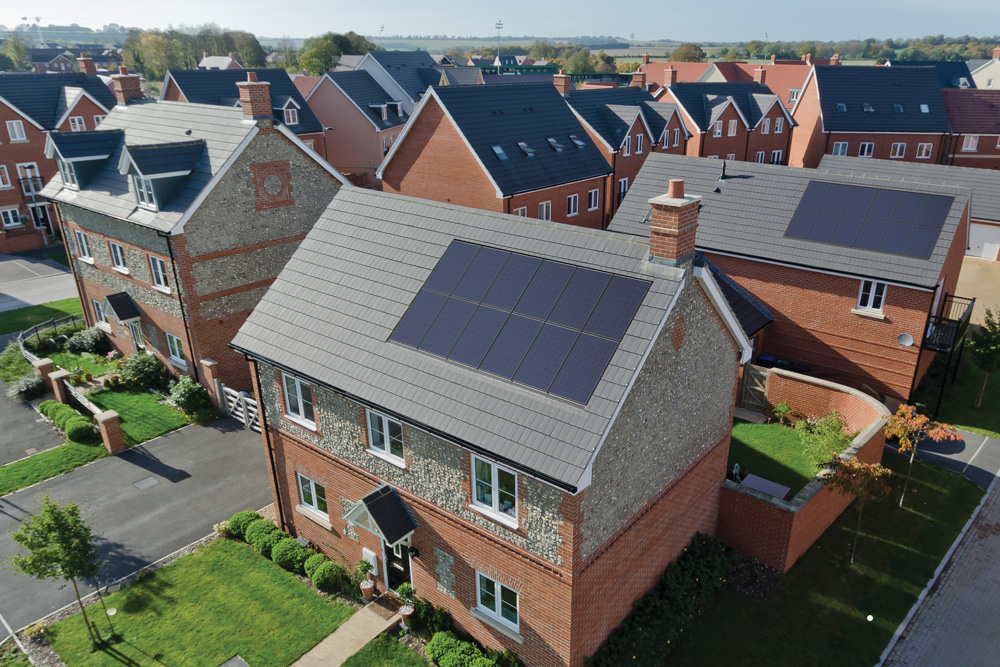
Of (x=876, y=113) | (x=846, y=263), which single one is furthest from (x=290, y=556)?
(x=876, y=113)

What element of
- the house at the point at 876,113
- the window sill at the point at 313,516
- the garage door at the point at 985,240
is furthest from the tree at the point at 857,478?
the house at the point at 876,113

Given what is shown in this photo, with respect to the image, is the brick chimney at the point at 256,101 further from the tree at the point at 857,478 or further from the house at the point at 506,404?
the tree at the point at 857,478

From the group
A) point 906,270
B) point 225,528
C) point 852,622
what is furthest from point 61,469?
point 906,270

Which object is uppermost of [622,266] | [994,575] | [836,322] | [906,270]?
[622,266]

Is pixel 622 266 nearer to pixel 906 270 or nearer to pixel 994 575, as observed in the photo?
pixel 994 575

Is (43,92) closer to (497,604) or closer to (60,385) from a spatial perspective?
(60,385)

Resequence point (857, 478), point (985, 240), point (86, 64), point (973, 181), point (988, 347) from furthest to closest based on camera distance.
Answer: point (86, 64) → point (985, 240) → point (973, 181) → point (988, 347) → point (857, 478)
